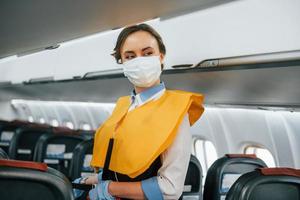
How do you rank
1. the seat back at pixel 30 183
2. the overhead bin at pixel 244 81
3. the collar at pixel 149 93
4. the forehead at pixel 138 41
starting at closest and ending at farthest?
the seat back at pixel 30 183
the forehead at pixel 138 41
the collar at pixel 149 93
the overhead bin at pixel 244 81

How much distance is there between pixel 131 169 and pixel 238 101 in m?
2.49

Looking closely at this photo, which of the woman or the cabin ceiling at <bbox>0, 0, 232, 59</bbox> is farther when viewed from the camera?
the cabin ceiling at <bbox>0, 0, 232, 59</bbox>

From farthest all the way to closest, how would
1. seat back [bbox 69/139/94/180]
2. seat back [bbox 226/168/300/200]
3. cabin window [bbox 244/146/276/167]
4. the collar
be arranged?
cabin window [bbox 244/146/276/167] → seat back [bbox 69/139/94/180] → the collar → seat back [bbox 226/168/300/200]


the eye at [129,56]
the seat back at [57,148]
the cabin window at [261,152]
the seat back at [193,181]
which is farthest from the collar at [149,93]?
the cabin window at [261,152]

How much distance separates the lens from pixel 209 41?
304 centimetres

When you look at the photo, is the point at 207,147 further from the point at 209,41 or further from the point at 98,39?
the point at 209,41

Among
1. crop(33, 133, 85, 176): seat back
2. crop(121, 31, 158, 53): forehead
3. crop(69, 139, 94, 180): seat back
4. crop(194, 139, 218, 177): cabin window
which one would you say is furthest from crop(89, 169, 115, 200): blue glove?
crop(194, 139, 218, 177): cabin window

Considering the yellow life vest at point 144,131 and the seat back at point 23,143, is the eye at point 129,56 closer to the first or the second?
the yellow life vest at point 144,131

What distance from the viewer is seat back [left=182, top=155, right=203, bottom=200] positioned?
306 centimetres

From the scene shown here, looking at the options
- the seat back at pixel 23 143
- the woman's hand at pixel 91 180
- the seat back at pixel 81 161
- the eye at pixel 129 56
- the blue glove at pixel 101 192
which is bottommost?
the blue glove at pixel 101 192

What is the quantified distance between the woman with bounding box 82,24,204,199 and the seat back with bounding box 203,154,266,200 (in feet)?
1.88

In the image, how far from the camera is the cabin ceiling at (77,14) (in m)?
2.01

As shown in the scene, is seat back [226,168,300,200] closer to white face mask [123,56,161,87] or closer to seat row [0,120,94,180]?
white face mask [123,56,161,87]

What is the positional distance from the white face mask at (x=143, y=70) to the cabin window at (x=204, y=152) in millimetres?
4238
